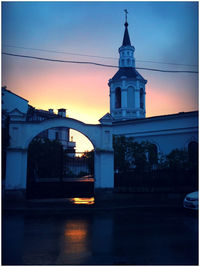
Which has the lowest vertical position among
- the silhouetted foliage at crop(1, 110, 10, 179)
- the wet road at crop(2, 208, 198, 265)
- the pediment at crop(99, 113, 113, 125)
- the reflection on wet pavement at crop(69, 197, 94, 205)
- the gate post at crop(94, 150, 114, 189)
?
the reflection on wet pavement at crop(69, 197, 94, 205)

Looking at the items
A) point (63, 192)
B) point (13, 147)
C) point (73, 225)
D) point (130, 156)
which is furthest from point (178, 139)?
point (73, 225)

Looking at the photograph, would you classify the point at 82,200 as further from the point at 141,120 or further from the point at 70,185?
the point at 141,120

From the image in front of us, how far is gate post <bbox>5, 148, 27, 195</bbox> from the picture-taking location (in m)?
13.9

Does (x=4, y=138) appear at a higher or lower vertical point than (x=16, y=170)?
higher

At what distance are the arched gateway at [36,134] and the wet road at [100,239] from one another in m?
3.31

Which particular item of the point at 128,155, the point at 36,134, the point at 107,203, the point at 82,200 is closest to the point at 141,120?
the point at 128,155

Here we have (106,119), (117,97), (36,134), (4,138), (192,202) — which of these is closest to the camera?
(192,202)

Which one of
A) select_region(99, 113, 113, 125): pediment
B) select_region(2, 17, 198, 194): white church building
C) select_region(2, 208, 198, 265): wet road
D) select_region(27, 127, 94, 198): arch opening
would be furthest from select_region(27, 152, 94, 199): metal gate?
select_region(2, 208, 198, 265): wet road

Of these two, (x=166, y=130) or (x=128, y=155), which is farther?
(x=166, y=130)

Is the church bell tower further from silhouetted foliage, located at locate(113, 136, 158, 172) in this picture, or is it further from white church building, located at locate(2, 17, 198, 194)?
silhouetted foliage, located at locate(113, 136, 158, 172)

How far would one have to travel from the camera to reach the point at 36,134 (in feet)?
47.7

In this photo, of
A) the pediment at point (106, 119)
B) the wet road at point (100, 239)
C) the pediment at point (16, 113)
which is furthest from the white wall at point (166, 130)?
the pediment at point (16, 113)

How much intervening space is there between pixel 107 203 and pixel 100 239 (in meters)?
6.71

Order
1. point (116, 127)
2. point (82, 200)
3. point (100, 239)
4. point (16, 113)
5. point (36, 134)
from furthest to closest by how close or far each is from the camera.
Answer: point (116, 127)
point (82, 200)
point (36, 134)
point (16, 113)
point (100, 239)
